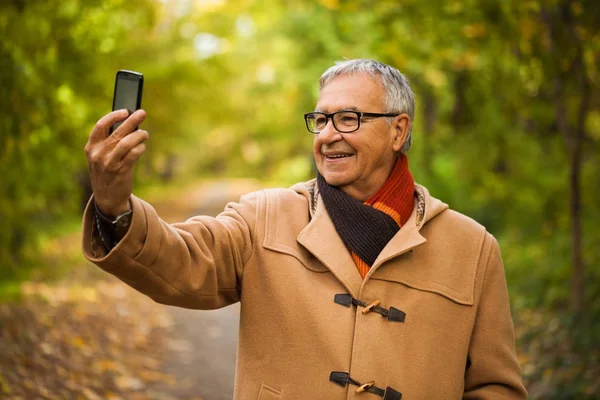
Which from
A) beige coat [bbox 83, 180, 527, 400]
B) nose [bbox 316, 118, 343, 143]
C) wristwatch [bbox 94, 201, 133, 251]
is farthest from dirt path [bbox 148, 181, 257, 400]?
wristwatch [bbox 94, 201, 133, 251]

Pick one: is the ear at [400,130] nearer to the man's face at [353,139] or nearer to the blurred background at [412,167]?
the man's face at [353,139]

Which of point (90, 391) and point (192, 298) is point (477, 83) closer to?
point (90, 391)

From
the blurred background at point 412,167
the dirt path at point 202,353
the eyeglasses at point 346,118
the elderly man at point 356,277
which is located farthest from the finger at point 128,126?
the dirt path at point 202,353

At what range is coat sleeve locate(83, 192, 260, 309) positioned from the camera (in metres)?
2.11

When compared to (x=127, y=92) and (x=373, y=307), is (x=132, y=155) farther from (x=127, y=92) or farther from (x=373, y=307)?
(x=373, y=307)

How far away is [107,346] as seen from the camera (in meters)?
7.30

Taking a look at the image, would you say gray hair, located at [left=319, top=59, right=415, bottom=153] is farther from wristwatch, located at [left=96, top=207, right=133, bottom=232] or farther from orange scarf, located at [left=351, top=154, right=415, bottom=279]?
wristwatch, located at [left=96, top=207, right=133, bottom=232]

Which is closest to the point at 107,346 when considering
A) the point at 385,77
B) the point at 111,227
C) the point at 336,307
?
the point at 336,307

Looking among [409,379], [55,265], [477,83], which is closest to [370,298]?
[409,379]

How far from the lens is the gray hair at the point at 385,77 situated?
9.18 feet

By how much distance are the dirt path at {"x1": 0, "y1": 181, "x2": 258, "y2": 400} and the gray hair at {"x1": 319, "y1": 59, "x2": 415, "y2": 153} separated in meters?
3.61

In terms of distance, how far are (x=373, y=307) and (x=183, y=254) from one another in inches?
31.7

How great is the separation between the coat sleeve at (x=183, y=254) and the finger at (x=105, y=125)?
0.24m

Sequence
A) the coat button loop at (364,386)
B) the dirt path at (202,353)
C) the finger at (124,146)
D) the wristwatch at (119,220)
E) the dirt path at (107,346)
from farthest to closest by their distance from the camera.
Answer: the dirt path at (202,353) → the dirt path at (107,346) → the coat button loop at (364,386) → the wristwatch at (119,220) → the finger at (124,146)
